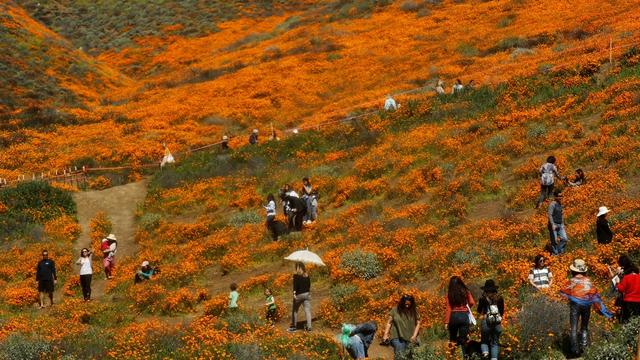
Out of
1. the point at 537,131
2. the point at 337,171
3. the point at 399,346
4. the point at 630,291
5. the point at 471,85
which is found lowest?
the point at 399,346

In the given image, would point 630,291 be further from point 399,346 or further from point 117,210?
point 117,210

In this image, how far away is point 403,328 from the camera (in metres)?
13.5

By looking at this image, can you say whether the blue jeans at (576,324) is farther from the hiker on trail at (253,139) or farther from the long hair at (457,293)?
the hiker on trail at (253,139)

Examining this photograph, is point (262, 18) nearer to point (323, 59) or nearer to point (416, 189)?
point (323, 59)

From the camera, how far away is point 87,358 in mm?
15062

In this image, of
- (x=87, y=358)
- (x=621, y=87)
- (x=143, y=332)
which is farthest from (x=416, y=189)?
(x=87, y=358)

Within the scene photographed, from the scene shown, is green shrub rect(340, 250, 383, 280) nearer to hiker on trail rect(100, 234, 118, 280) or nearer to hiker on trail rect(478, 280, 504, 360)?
hiker on trail rect(478, 280, 504, 360)

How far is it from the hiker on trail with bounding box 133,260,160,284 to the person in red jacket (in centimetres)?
1563

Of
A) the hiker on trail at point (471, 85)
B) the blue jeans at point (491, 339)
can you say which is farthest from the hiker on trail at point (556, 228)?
the hiker on trail at point (471, 85)

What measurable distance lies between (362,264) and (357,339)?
21.1 ft

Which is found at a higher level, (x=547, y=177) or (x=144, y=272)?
(x=547, y=177)

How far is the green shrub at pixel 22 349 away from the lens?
48.6 ft

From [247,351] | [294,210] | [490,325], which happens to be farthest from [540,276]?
[294,210]

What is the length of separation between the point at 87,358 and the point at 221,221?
13896 mm
